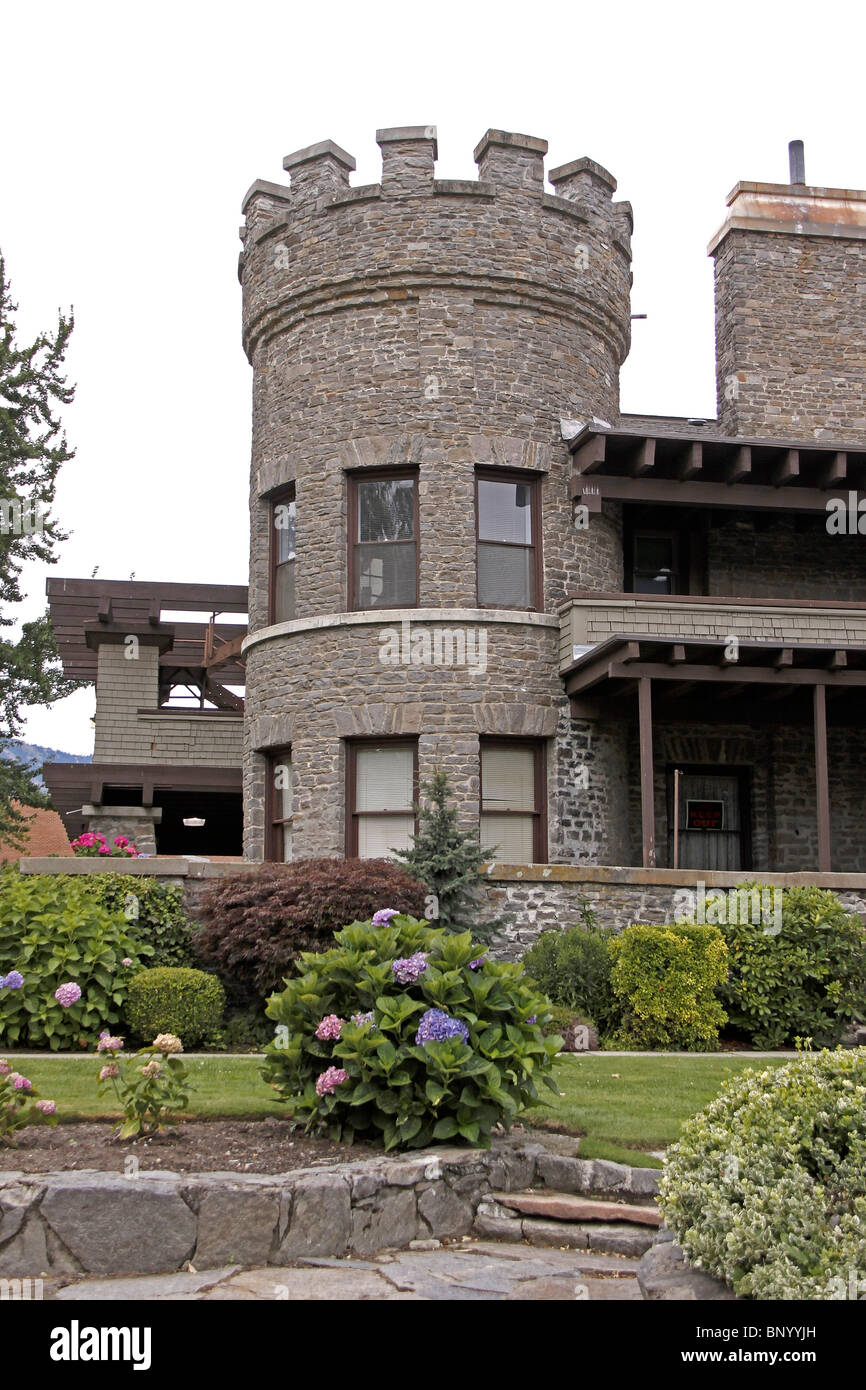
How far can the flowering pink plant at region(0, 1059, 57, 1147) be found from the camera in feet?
24.2

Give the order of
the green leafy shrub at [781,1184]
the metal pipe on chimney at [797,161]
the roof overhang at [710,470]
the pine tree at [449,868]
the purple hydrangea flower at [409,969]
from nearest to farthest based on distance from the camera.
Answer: the green leafy shrub at [781,1184] → the purple hydrangea flower at [409,969] → the pine tree at [449,868] → the roof overhang at [710,470] → the metal pipe on chimney at [797,161]

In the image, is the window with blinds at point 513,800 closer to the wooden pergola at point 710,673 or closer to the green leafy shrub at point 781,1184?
the wooden pergola at point 710,673

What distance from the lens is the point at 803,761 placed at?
61.2 ft

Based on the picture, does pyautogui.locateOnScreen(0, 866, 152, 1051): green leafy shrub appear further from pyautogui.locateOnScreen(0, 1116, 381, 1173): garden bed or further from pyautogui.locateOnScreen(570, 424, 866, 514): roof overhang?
pyautogui.locateOnScreen(570, 424, 866, 514): roof overhang

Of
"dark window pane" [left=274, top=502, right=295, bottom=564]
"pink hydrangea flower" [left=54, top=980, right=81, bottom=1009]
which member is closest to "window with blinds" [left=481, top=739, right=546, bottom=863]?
"dark window pane" [left=274, top=502, right=295, bottom=564]

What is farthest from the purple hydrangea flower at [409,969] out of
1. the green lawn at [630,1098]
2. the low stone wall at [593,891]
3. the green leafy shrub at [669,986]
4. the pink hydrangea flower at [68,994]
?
the low stone wall at [593,891]

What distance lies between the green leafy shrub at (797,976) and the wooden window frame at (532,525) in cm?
581

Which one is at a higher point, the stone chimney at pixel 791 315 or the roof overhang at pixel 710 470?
the stone chimney at pixel 791 315

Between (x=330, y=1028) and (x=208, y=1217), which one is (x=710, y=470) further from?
(x=208, y=1217)

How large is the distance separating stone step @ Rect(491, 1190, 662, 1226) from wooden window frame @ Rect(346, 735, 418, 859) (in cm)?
969

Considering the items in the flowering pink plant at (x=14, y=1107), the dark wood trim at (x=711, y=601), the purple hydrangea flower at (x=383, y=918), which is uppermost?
the dark wood trim at (x=711, y=601)

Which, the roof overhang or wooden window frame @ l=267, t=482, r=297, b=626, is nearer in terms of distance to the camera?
the roof overhang

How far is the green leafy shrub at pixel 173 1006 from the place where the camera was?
39.2 ft

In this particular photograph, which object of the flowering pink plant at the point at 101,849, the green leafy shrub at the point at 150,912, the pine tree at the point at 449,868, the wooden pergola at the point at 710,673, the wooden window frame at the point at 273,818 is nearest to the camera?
the green leafy shrub at the point at 150,912
